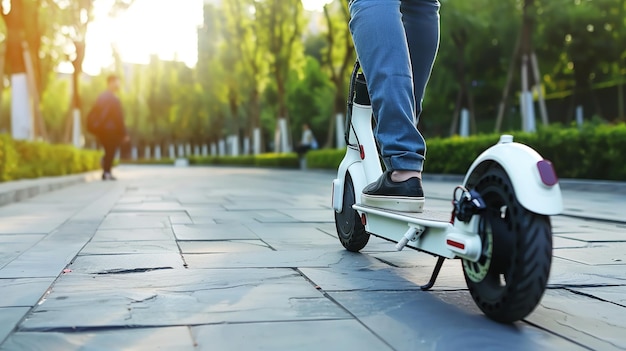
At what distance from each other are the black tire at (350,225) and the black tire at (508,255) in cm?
129

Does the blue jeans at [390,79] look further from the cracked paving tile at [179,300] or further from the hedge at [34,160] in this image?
the hedge at [34,160]

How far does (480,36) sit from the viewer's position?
33.7 meters

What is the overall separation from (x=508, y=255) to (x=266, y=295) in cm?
99

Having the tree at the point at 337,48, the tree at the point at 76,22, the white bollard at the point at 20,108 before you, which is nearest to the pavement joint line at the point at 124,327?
the white bollard at the point at 20,108

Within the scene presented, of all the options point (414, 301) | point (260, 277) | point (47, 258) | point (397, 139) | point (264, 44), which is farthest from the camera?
point (264, 44)

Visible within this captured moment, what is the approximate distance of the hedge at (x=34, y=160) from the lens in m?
10.2

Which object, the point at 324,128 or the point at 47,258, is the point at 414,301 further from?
the point at 324,128

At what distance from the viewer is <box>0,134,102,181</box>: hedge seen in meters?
10.2

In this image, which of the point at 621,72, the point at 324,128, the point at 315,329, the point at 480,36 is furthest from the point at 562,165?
the point at 324,128

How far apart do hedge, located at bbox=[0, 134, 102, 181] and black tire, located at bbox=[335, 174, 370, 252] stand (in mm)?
7467

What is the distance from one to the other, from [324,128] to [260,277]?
48.7 m

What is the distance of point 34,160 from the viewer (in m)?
12.8

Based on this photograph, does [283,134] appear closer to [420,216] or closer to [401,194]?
[401,194]

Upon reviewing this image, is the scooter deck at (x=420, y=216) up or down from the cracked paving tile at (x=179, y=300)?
up
